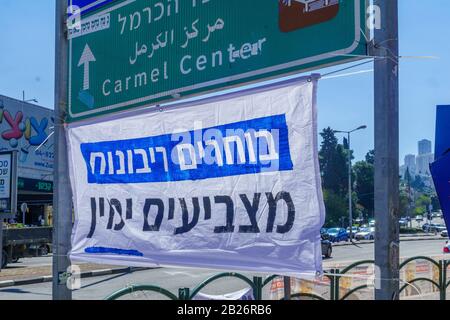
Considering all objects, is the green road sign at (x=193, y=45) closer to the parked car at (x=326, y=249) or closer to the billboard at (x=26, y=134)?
the parked car at (x=326, y=249)

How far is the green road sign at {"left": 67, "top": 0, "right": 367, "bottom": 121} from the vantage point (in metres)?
3.23

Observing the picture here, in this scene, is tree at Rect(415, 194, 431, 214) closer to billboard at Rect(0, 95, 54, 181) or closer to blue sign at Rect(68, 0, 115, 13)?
billboard at Rect(0, 95, 54, 181)

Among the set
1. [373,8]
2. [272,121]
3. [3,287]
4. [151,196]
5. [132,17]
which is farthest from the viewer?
[3,287]

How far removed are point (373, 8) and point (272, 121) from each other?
861 mm

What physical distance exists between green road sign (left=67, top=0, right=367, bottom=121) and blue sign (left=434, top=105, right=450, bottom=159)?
754mm

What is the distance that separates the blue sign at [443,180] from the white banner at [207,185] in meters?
0.71

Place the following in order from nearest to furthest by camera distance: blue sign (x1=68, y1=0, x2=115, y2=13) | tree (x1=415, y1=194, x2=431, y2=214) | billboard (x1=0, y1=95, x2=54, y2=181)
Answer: blue sign (x1=68, y1=0, x2=115, y2=13) < billboard (x1=0, y1=95, x2=54, y2=181) < tree (x1=415, y1=194, x2=431, y2=214)

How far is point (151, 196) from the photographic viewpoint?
416 cm

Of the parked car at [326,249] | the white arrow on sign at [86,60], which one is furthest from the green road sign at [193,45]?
the parked car at [326,249]

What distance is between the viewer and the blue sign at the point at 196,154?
11.3 feet

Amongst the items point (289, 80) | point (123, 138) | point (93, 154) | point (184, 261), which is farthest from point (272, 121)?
point (93, 154)

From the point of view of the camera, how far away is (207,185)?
12.5 feet

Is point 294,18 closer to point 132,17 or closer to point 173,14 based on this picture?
point 173,14

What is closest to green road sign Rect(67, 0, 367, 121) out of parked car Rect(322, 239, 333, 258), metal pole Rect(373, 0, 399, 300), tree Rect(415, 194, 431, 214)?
metal pole Rect(373, 0, 399, 300)
